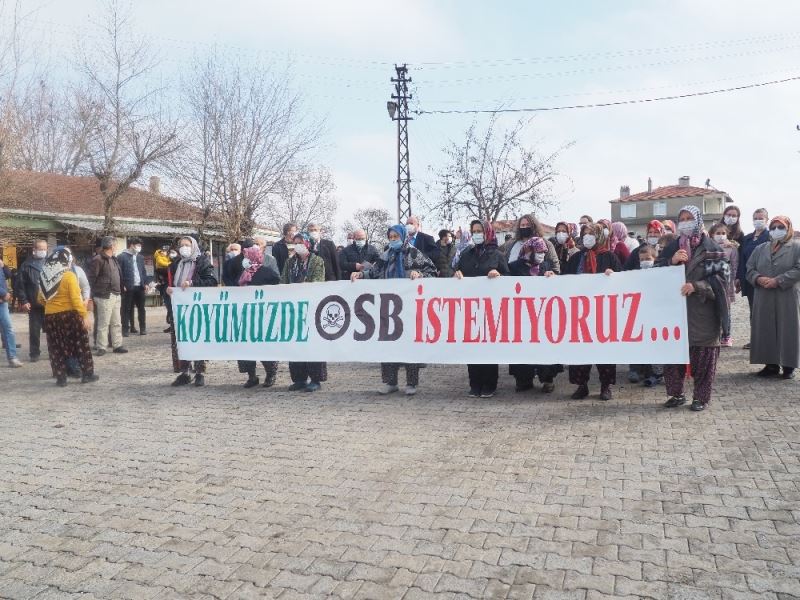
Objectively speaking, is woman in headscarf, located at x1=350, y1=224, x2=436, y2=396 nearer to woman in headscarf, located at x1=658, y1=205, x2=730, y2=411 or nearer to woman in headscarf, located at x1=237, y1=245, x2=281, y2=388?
woman in headscarf, located at x1=237, y1=245, x2=281, y2=388

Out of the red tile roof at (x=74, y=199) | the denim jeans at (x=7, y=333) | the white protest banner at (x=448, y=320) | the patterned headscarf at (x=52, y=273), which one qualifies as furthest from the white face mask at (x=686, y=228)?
the red tile roof at (x=74, y=199)

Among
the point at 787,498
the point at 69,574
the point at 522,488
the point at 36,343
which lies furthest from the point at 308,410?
the point at 36,343

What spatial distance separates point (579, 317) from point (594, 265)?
815 millimetres

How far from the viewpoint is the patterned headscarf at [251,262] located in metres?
8.75

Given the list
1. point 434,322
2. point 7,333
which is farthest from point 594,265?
point 7,333

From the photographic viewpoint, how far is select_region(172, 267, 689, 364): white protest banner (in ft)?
22.6

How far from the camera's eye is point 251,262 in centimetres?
876

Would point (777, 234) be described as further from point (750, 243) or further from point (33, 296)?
point (33, 296)

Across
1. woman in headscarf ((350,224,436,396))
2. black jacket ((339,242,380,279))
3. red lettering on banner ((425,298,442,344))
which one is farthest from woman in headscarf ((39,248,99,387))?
red lettering on banner ((425,298,442,344))

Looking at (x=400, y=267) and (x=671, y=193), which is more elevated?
(x=671, y=193)

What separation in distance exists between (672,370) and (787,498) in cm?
259

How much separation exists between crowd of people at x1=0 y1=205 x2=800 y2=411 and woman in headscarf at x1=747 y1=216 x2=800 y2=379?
1cm

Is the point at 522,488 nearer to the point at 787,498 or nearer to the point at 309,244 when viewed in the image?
the point at 787,498

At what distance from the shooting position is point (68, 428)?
6.89 meters
